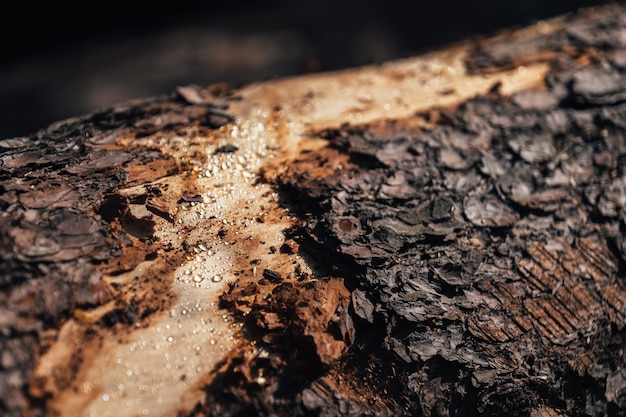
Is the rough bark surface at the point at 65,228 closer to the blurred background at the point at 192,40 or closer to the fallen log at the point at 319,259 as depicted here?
the fallen log at the point at 319,259

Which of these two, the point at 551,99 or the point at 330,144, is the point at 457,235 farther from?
the point at 551,99

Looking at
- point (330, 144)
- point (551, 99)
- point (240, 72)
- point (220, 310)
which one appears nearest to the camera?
point (220, 310)

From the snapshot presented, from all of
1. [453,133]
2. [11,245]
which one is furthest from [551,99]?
[11,245]

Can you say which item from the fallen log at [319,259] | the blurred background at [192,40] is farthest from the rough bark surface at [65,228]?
the blurred background at [192,40]

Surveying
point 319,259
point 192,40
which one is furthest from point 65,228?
point 192,40

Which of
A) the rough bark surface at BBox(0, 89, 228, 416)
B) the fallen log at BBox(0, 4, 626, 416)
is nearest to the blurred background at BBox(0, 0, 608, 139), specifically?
the fallen log at BBox(0, 4, 626, 416)

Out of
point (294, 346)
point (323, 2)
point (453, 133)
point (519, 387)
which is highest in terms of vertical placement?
point (323, 2)

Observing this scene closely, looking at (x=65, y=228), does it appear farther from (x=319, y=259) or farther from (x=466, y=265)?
(x=466, y=265)
